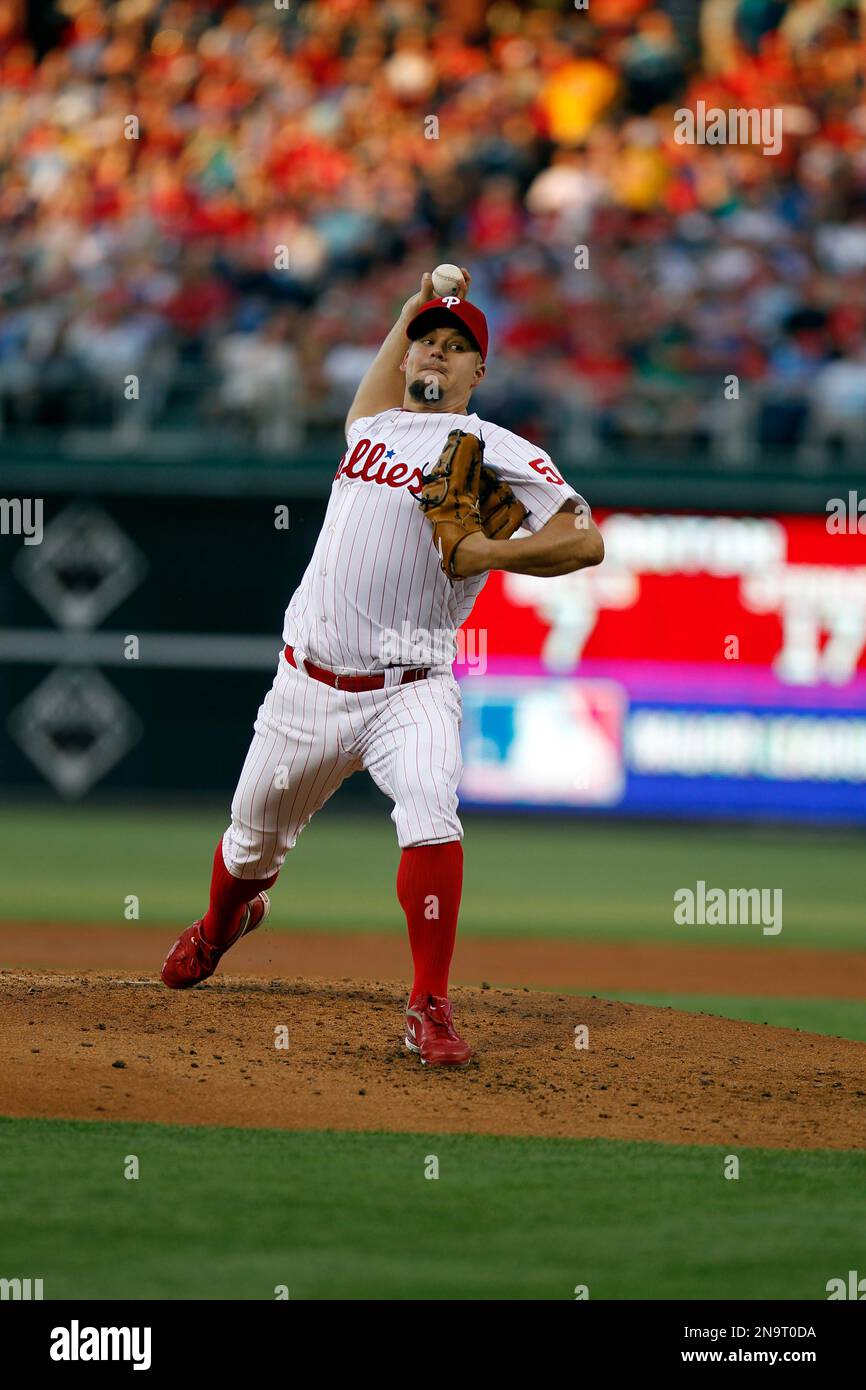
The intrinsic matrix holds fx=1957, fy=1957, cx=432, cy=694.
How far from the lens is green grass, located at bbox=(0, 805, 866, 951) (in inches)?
360

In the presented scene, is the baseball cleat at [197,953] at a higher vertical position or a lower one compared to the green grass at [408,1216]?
higher

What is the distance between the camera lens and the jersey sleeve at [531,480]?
4.90 meters

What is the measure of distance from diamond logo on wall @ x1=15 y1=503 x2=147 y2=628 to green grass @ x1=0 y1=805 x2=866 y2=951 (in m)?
1.32

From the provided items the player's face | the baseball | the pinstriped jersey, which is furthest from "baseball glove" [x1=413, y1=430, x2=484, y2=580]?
the baseball

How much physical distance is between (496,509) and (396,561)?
0.29 metres

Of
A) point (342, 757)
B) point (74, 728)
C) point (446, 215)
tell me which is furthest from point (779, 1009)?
point (446, 215)

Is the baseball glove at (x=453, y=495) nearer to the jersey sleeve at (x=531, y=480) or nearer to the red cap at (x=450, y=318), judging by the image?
the jersey sleeve at (x=531, y=480)

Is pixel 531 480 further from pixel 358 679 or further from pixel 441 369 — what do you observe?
pixel 358 679

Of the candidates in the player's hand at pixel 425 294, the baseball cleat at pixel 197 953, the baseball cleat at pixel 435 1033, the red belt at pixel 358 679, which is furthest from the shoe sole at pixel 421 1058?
the player's hand at pixel 425 294

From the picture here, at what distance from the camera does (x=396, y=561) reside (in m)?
5.00

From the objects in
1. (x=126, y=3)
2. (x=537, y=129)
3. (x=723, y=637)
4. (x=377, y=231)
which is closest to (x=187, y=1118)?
(x=723, y=637)

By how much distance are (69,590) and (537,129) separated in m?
4.92

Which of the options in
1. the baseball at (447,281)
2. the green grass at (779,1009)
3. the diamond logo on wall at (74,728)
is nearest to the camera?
the baseball at (447,281)
